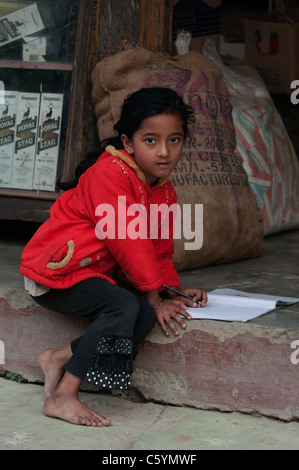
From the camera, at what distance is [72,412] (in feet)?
7.60

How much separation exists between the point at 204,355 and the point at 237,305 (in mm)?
226

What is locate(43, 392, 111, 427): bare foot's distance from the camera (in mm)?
2291

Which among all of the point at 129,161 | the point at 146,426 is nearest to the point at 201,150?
the point at 129,161

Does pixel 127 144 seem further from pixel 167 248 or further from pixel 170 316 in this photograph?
pixel 170 316

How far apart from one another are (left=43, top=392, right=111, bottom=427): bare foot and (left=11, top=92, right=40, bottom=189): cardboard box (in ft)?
4.70

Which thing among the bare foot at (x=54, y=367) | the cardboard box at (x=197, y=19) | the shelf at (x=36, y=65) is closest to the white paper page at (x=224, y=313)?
the bare foot at (x=54, y=367)

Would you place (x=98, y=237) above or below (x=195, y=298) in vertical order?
above

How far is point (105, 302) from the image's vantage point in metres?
2.35

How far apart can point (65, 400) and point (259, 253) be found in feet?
4.66

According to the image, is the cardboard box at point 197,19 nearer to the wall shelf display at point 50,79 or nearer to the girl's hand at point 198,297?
the wall shelf display at point 50,79

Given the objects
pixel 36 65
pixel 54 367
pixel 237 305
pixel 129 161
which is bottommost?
pixel 54 367

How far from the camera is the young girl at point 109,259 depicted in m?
2.32
